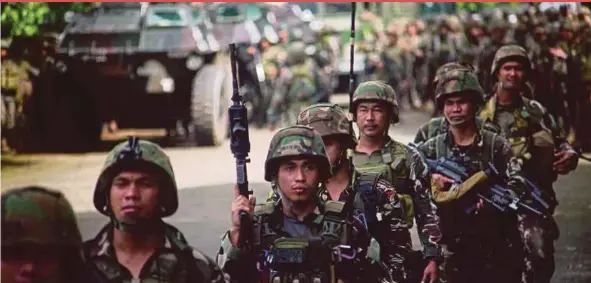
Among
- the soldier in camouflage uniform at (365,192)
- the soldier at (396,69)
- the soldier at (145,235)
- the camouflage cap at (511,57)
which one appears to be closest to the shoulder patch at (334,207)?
the soldier in camouflage uniform at (365,192)

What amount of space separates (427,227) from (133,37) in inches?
492

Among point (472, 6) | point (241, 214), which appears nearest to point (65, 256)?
point (241, 214)

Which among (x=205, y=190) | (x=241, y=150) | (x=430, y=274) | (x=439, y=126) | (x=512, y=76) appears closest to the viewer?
(x=241, y=150)

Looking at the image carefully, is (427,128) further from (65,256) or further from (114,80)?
(114,80)

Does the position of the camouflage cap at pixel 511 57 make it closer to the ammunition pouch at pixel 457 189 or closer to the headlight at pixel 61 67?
the ammunition pouch at pixel 457 189

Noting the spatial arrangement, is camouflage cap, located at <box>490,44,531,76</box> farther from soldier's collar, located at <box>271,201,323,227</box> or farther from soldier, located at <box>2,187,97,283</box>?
soldier, located at <box>2,187,97,283</box>

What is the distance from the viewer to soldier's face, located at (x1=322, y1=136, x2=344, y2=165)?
6.43 metres

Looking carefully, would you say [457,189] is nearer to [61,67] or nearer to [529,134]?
[529,134]

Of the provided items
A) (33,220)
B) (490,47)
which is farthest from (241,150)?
(490,47)

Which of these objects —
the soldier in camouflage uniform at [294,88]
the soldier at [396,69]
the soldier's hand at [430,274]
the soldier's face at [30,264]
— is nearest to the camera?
the soldier's face at [30,264]

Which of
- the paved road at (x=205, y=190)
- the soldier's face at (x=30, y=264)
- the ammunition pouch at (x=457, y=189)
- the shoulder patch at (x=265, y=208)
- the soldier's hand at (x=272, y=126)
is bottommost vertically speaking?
the soldier's hand at (x=272, y=126)

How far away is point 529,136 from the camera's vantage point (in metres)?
8.51

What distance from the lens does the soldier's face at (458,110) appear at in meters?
7.77

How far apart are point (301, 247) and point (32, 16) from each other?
11099mm
